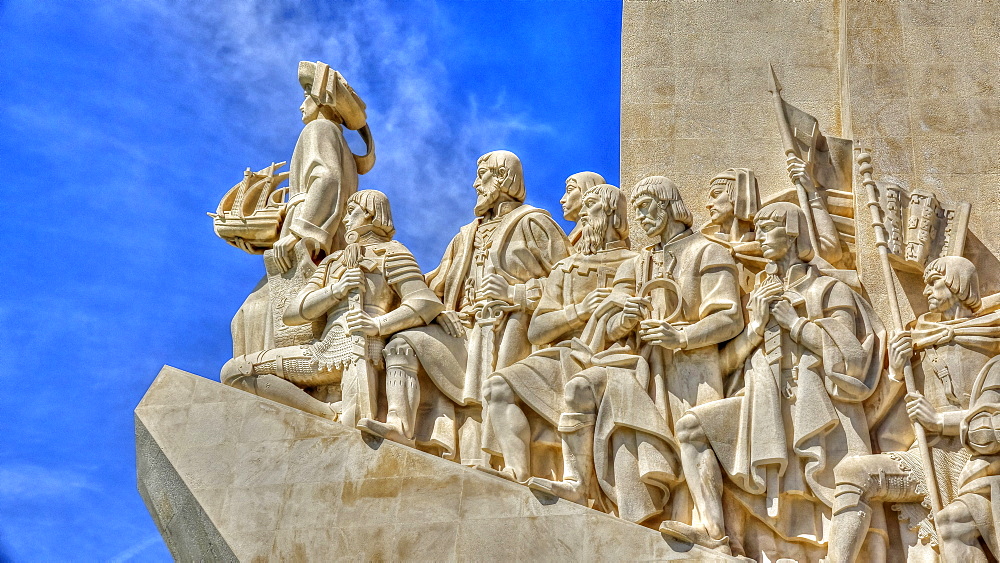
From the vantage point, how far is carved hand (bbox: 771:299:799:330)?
10.6 metres

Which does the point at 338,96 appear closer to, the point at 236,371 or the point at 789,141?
the point at 236,371

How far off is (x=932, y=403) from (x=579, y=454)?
2.26m

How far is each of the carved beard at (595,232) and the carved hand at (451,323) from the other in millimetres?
1032

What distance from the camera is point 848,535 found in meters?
9.93

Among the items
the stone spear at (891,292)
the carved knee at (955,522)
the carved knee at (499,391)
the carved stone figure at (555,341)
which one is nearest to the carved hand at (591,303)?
the carved stone figure at (555,341)

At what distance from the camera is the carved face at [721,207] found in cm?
1152

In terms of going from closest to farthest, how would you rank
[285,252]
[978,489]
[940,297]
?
[978,489]
[940,297]
[285,252]

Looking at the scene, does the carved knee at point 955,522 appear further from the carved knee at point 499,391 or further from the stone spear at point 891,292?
the carved knee at point 499,391

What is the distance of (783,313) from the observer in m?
10.6

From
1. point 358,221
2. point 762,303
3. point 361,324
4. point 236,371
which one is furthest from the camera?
point 358,221

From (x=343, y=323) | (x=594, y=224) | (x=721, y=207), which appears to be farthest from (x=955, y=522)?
(x=343, y=323)

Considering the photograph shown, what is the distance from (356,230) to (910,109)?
13.6 feet

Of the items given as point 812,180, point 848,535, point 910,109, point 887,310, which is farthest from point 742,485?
point 910,109

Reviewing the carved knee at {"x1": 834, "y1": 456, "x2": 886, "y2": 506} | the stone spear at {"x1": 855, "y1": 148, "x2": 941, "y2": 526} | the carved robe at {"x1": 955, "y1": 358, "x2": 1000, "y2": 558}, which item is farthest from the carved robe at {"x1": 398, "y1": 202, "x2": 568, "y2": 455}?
the carved robe at {"x1": 955, "y1": 358, "x2": 1000, "y2": 558}
